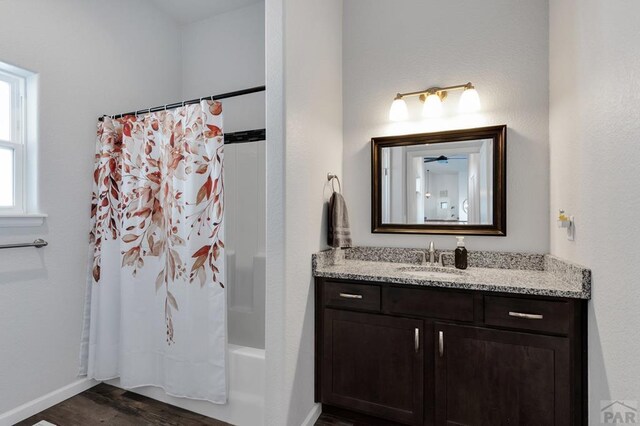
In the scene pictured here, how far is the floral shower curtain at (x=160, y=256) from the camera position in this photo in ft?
6.27

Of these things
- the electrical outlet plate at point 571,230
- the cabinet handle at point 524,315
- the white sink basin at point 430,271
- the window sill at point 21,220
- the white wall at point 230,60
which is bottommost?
the cabinet handle at point 524,315

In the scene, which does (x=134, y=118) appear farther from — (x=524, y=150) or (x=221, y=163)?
(x=524, y=150)

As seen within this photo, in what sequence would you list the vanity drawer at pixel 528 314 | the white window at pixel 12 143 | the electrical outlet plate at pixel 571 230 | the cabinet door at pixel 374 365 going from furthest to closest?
1. the white window at pixel 12 143
2. the cabinet door at pixel 374 365
3. the electrical outlet plate at pixel 571 230
4. the vanity drawer at pixel 528 314

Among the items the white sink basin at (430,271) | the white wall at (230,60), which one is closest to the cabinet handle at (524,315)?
the white sink basin at (430,271)

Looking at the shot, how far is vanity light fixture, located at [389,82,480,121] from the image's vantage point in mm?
2070

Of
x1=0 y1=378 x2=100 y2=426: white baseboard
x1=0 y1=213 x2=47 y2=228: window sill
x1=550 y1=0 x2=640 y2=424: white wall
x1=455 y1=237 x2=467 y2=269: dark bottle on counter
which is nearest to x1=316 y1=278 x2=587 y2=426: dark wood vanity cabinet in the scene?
x1=550 y1=0 x2=640 y2=424: white wall

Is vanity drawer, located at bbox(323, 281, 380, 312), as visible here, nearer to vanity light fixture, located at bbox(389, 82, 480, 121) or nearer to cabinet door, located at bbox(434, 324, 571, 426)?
cabinet door, located at bbox(434, 324, 571, 426)

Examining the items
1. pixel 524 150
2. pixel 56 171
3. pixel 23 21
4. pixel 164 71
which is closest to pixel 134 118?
pixel 56 171

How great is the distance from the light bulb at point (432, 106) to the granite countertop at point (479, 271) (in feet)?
3.11

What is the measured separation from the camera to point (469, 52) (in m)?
2.14

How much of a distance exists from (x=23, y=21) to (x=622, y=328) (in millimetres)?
3395

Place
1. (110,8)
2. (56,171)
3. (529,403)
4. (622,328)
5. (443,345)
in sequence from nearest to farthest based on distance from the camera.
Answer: (622,328), (529,403), (443,345), (56,171), (110,8)

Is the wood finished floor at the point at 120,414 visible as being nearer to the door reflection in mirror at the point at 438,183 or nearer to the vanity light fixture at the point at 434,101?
the door reflection in mirror at the point at 438,183

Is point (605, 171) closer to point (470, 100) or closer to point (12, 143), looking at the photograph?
point (470, 100)
